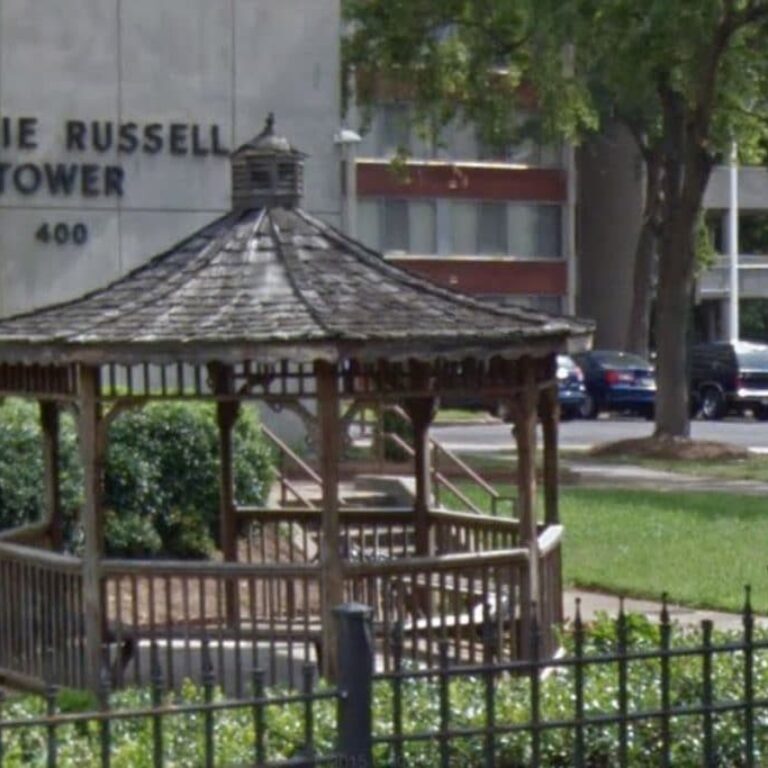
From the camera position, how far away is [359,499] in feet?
72.9

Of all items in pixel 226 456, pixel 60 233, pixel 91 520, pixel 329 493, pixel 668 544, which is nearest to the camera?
pixel 329 493

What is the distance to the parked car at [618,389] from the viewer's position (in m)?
48.7

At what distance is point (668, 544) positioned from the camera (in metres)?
20.3

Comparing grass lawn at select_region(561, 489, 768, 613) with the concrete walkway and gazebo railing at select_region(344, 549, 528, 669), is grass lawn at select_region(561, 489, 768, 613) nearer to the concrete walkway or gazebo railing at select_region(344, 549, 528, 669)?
the concrete walkway

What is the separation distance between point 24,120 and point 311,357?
16.0m

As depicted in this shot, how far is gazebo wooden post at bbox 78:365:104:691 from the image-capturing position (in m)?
11.9

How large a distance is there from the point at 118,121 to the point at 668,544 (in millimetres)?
9789

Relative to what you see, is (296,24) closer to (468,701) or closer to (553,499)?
(553,499)

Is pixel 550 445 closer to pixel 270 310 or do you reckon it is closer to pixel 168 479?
pixel 270 310

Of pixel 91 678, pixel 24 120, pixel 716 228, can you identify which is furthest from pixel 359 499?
pixel 716 228

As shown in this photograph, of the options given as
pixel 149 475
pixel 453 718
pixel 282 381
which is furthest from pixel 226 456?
pixel 453 718

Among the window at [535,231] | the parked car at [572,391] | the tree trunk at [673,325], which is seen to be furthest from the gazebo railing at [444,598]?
the window at [535,231]

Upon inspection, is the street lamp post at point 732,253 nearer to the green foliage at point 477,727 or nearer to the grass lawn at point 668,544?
the grass lawn at point 668,544

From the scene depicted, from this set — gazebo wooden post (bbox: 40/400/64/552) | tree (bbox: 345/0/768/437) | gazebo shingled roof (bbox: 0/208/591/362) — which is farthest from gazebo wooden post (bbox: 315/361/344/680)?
tree (bbox: 345/0/768/437)
